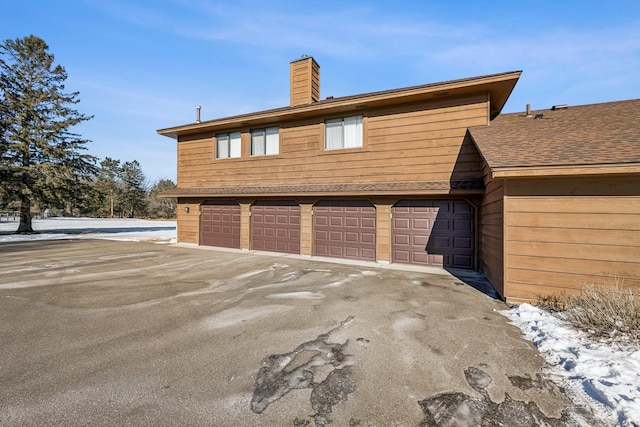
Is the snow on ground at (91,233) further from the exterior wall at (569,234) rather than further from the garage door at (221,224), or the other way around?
the exterior wall at (569,234)

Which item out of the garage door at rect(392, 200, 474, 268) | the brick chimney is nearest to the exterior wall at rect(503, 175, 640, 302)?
the garage door at rect(392, 200, 474, 268)

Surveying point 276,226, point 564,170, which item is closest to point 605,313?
point 564,170

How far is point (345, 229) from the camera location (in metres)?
9.54

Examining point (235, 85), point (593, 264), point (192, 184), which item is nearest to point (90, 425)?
point (593, 264)

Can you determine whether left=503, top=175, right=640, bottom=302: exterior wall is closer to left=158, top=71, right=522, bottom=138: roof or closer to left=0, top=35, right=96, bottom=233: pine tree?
left=158, top=71, right=522, bottom=138: roof

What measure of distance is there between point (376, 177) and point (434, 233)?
8.14 feet

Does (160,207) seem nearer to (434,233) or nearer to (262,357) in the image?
(434,233)

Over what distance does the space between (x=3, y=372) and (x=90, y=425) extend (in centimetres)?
159

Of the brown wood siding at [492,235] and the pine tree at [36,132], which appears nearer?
the brown wood siding at [492,235]

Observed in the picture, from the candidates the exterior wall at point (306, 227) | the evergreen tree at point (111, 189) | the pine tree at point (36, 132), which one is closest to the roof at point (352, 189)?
the exterior wall at point (306, 227)

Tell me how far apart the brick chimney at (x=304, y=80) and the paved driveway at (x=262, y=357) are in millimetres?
7750

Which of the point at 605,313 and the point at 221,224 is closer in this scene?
the point at 605,313

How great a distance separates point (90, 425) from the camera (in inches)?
82.5

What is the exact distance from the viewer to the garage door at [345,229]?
914 cm
